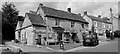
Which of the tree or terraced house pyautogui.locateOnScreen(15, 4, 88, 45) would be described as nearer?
terraced house pyautogui.locateOnScreen(15, 4, 88, 45)

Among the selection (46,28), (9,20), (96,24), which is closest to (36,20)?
(46,28)

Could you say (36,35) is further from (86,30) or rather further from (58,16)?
(86,30)

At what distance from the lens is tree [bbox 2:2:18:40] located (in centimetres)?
4603

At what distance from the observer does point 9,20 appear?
167 feet

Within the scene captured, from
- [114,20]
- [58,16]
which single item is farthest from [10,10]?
[114,20]

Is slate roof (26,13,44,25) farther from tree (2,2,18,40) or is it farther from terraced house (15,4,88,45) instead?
tree (2,2,18,40)

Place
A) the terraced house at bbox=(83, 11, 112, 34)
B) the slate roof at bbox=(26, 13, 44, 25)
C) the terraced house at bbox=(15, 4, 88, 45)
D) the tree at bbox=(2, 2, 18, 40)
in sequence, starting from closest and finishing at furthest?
the terraced house at bbox=(15, 4, 88, 45)
the slate roof at bbox=(26, 13, 44, 25)
the terraced house at bbox=(83, 11, 112, 34)
the tree at bbox=(2, 2, 18, 40)

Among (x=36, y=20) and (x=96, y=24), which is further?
(x=96, y=24)

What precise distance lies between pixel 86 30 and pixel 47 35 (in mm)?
13931

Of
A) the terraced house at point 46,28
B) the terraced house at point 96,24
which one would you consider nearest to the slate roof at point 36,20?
the terraced house at point 46,28

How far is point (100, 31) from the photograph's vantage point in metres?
45.2

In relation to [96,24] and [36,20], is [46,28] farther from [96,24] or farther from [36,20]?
[96,24]

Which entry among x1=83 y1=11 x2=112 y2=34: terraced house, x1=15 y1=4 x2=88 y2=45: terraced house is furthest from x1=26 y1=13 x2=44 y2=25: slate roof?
x1=83 y1=11 x2=112 y2=34: terraced house

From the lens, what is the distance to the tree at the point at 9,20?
151 feet
